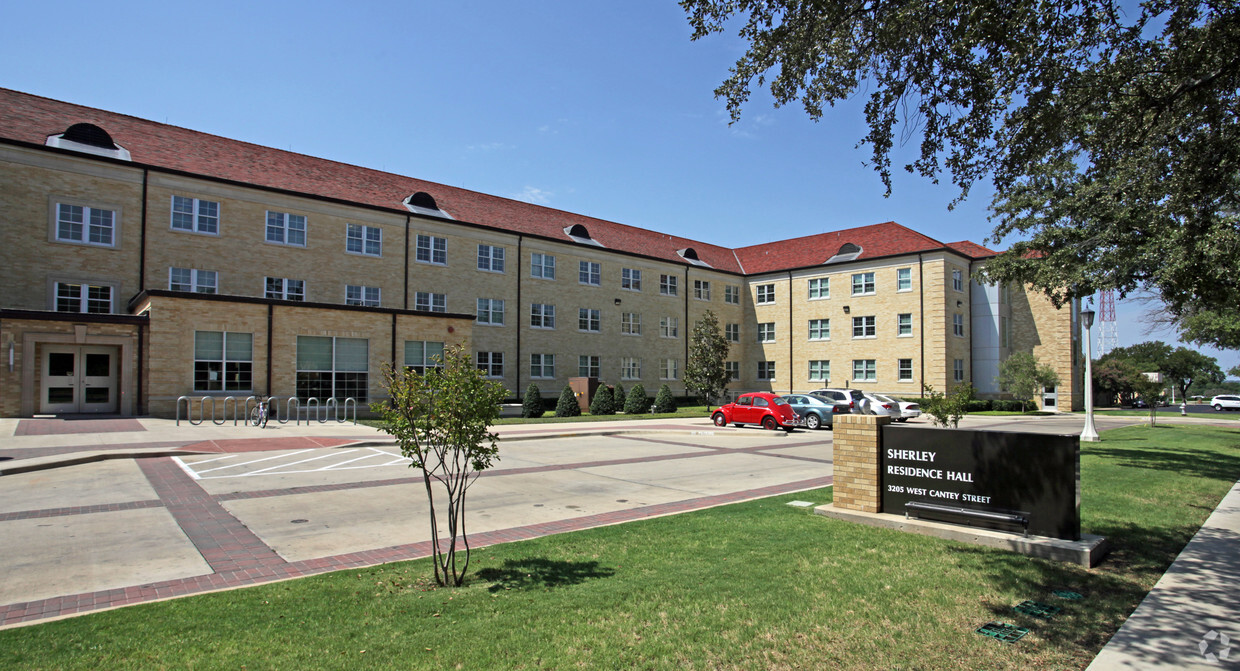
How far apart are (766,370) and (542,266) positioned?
2108 cm

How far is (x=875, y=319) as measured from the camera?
148 ft

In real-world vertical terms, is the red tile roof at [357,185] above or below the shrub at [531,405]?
above

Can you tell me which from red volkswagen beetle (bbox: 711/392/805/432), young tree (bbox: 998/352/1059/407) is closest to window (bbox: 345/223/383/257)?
red volkswagen beetle (bbox: 711/392/805/432)

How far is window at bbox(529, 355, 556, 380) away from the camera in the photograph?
129ft

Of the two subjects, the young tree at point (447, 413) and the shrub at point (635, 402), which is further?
the shrub at point (635, 402)

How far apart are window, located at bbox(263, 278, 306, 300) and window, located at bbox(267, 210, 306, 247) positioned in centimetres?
179

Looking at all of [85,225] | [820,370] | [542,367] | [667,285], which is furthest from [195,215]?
[820,370]

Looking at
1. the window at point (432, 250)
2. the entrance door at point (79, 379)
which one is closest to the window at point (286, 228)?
the window at point (432, 250)

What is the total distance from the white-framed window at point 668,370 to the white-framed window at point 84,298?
31399 mm

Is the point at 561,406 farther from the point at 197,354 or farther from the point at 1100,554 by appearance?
the point at 1100,554

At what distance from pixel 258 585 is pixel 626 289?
1565 inches

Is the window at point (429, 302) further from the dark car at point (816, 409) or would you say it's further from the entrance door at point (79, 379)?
the dark car at point (816, 409)

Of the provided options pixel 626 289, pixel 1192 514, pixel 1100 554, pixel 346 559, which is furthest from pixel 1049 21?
pixel 626 289

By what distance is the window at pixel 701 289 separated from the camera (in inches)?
1975
